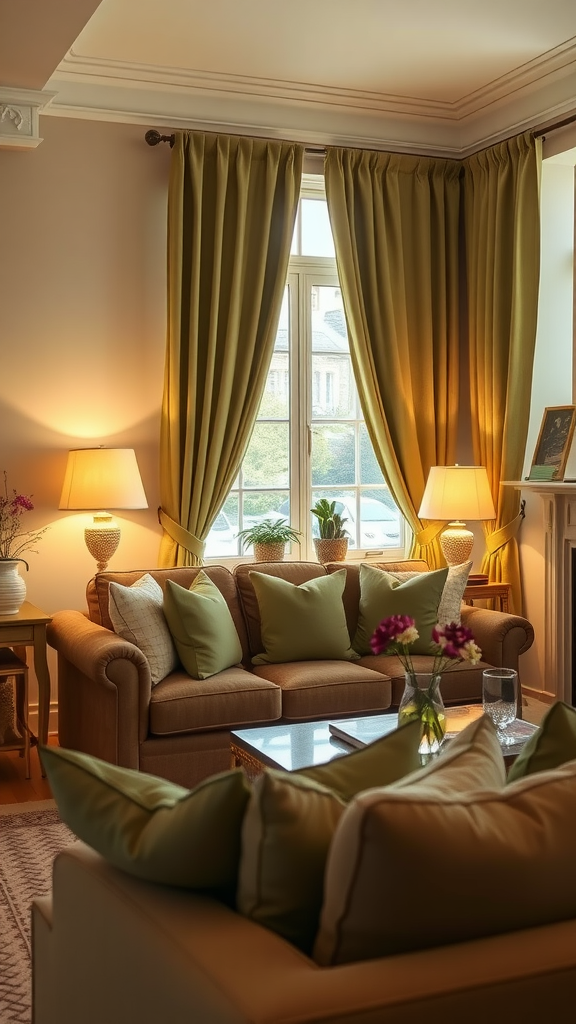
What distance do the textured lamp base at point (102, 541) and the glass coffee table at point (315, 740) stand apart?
1.67 meters

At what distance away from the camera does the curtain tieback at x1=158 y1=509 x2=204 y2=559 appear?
5348mm

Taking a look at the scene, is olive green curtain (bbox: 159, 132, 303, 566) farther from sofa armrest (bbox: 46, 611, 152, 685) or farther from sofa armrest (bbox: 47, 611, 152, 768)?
sofa armrest (bbox: 47, 611, 152, 768)

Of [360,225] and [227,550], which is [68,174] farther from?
[227,550]

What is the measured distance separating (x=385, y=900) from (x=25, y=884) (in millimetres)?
2379

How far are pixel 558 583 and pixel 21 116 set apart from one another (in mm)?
3454

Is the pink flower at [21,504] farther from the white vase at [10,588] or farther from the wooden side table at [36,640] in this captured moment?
the wooden side table at [36,640]

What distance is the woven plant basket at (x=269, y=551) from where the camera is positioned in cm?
548

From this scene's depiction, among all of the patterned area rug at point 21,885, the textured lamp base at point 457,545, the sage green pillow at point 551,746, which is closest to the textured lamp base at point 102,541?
the patterned area rug at point 21,885

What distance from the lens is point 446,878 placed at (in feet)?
4.36

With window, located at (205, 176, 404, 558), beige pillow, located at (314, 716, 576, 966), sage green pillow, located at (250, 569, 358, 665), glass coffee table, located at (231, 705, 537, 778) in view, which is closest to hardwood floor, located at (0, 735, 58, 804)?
sage green pillow, located at (250, 569, 358, 665)

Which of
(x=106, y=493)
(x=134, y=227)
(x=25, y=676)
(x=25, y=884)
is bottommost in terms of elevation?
(x=25, y=884)

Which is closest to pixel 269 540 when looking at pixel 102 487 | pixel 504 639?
pixel 102 487

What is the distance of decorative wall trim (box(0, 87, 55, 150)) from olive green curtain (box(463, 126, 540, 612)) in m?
2.40

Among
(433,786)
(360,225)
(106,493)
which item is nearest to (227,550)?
(106,493)
